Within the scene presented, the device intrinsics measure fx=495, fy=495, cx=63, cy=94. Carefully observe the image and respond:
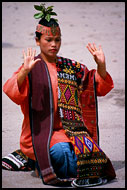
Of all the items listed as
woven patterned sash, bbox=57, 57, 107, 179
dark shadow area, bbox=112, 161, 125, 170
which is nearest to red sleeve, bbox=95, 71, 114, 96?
woven patterned sash, bbox=57, 57, 107, 179

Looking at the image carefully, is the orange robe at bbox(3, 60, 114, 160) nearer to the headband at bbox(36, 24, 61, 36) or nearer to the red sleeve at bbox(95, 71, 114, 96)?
the red sleeve at bbox(95, 71, 114, 96)

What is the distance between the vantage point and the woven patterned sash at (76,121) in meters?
4.81

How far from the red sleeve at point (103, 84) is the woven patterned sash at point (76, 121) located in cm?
18

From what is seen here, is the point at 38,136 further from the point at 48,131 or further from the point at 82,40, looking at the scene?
the point at 82,40

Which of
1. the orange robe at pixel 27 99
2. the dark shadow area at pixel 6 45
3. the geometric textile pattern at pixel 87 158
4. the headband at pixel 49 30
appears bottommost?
the geometric textile pattern at pixel 87 158

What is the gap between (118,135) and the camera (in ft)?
21.7

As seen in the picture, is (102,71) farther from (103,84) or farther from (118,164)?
(118,164)

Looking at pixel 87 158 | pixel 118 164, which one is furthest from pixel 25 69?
pixel 118 164

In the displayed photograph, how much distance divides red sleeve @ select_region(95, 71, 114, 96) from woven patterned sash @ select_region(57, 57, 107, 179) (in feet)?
0.60

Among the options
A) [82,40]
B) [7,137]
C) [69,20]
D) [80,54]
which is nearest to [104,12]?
[69,20]

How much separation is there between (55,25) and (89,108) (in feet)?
3.09

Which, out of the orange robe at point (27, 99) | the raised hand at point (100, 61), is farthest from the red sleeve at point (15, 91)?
the raised hand at point (100, 61)

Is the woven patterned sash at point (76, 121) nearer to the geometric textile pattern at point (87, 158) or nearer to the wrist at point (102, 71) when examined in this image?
the geometric textile pattern at point (87, 158)

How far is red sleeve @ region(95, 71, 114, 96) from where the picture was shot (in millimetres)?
5082
